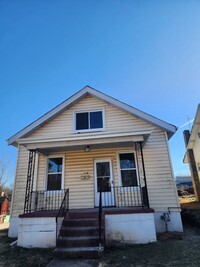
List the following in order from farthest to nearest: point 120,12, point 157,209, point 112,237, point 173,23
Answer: point 120,12, point 173,23, point 157,209, point 112,237

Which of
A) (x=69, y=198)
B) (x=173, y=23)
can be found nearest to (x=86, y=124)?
(x=69, y=198)

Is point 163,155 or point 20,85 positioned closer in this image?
point 163,155

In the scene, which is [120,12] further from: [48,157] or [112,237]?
[112,237]

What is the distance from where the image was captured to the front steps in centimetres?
435

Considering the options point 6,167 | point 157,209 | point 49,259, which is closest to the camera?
point 49,259

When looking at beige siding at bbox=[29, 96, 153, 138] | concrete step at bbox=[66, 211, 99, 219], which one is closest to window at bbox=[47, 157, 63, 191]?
beige siding at bbox=[29, 96, 153, 138]

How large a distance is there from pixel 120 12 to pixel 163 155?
7519 mm

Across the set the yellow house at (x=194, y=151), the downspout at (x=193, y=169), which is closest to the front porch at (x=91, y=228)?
the yellow house at (x=194, y=151)

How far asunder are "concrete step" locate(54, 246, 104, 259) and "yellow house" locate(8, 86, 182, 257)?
1.01 meters

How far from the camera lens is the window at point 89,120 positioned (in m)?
8.66

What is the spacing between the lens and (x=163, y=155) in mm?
7590

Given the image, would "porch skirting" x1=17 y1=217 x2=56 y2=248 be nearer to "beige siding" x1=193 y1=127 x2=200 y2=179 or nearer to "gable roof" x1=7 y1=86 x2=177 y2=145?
"gable roof" x1=7 y1=86 x2=177 y2=145

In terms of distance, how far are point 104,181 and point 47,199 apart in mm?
2662

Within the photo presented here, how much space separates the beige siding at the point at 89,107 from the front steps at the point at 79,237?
13.1 feet
